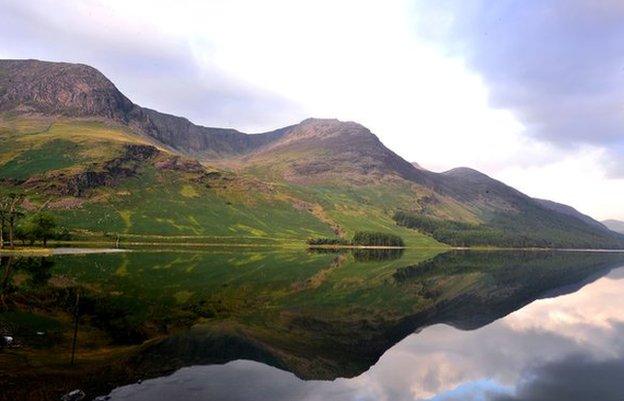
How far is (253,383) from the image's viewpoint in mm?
27344

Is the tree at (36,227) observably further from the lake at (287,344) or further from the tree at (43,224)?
the lake at (287,344)

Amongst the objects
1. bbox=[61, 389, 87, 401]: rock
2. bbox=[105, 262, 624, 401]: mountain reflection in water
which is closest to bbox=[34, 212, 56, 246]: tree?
bbox=[105, 262, 624, 401]: mountain reflection in water

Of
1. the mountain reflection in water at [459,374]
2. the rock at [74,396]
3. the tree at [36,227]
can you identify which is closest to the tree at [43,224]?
the tree at [36,227]

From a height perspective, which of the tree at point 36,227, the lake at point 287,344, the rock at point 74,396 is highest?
the rock at point 74,396

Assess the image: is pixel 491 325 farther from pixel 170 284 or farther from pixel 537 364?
pixel 170 284

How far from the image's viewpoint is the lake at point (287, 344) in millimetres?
26500

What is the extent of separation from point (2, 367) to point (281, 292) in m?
49.1

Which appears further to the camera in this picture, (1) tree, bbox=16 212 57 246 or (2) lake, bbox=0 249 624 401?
(1) tree, bbox=16 212 57 246

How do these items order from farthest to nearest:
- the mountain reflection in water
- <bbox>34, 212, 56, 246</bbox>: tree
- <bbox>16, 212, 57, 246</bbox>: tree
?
<bbox>34, 212, 56, 246</bbox>: tree
<bbox>16, 212, 57, 246</bbox>: tree
the mountain reflection in water

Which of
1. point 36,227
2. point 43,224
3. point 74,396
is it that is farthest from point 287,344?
point 43,224

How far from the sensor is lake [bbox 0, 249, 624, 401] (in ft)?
86.9

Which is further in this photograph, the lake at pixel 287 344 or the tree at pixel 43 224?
the tree at pixel 43 224

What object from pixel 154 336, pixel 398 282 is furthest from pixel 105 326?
pixel 398 282

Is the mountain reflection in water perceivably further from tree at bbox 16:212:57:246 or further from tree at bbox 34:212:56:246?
tree at bbox 34:212:56:246
